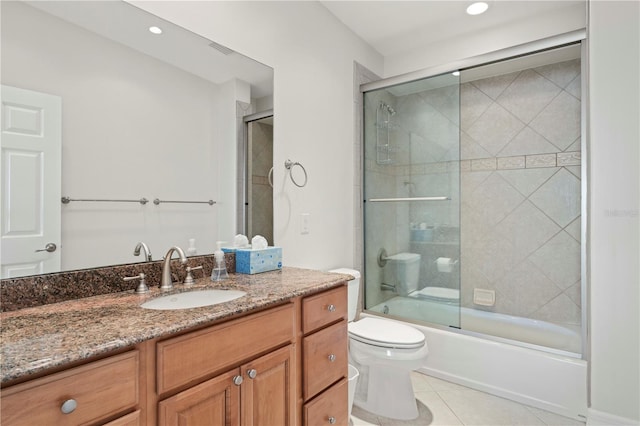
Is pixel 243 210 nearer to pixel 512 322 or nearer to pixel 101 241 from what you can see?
pixel 101 241

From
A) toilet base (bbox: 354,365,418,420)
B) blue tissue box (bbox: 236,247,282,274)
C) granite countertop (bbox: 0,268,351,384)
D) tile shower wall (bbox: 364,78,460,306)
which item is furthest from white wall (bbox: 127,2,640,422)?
granite countertop (bbox: 0,268,351,384)

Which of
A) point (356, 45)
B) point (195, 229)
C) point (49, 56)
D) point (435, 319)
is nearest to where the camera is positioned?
point (49, 56)

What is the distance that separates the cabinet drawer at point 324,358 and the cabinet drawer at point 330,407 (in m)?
0.03

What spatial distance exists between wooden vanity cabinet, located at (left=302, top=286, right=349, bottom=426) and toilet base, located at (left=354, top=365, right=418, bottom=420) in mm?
465

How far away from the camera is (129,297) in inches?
46.4

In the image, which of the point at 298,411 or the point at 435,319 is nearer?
the point at 298,411

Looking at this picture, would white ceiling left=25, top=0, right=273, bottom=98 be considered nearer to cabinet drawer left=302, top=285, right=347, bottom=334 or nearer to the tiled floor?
cabinet drawer left=302, top=285, right=347, bottom=334

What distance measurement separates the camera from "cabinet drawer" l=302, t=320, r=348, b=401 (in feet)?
4.34

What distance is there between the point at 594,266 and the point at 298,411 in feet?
5.57

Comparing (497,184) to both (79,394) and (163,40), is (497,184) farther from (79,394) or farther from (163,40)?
(79,394)

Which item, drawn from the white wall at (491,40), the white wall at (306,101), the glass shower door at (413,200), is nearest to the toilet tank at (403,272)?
the glass shower door at (413,200)

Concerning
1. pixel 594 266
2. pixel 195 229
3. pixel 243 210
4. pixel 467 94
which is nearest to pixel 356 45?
pixel 467 94

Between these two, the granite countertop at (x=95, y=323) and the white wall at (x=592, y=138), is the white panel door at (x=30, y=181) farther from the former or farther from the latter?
the white wall at (x=592, y=138)

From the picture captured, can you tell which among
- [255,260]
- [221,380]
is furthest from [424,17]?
[221,380]
